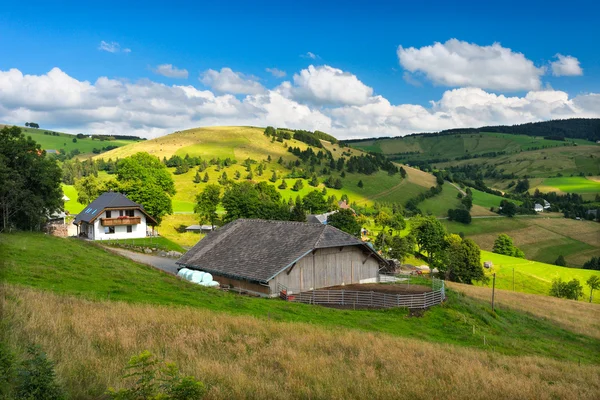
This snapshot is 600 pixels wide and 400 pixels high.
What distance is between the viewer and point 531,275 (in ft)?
283

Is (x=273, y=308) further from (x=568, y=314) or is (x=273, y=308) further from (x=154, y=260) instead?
(x=568, y=314)

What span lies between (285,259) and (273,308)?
9.90m

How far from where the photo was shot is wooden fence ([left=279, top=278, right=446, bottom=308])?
3094cm

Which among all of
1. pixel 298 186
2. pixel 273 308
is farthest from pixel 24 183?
pixel 298 186

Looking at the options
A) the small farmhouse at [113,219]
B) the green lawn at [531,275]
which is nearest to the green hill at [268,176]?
the small farmhouse at [113,219]

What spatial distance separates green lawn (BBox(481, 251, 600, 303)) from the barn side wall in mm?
52365

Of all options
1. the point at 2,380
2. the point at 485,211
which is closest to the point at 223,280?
the point at 2,380

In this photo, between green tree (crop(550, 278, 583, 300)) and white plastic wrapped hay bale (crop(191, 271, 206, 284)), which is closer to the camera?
white plastic wrapped hay bale (crop(191, 271, 206, 284))

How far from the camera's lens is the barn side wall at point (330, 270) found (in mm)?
35125

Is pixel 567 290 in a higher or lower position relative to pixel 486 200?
lower

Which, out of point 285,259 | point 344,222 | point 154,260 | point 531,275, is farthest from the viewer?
point 531,275

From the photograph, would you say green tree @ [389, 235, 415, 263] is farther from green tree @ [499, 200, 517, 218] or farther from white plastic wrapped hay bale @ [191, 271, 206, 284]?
green tree @ [499, 200, 517, 218]

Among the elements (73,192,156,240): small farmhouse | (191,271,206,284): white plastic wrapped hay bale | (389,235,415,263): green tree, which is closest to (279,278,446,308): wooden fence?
(191,271,206,284): white plastic wrapped hay bale

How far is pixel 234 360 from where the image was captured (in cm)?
1121
